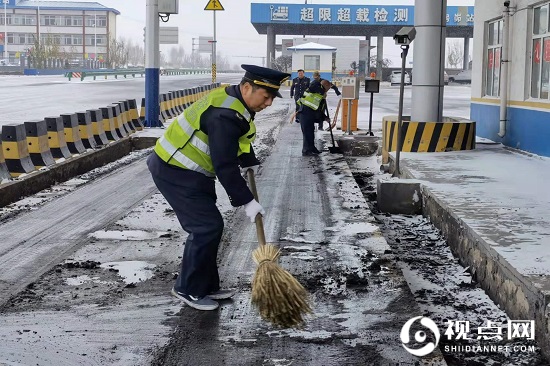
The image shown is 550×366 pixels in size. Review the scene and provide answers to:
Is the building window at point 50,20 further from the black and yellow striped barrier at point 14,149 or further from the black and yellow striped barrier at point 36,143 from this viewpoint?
the black and yellow striped barrier at point 14,149

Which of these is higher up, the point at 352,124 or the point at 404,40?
the point at 404,40

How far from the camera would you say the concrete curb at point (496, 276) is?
17.0ft

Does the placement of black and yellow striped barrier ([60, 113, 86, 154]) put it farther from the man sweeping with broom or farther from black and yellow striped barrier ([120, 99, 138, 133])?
the man sweeping with broom

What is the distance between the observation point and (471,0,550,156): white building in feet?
46.0

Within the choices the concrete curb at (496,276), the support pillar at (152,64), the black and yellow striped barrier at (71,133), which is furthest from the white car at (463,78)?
the concrete curb at (496,276)

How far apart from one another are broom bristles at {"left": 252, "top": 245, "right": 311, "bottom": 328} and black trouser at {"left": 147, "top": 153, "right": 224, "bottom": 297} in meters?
0.52

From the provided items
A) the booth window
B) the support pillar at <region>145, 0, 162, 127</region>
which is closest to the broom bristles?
the booth window

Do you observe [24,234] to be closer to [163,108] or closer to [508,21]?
[508,21]

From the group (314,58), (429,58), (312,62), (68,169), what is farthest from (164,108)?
(314,58)

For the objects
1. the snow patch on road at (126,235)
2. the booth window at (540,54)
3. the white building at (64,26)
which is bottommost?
the snow patch on road at (126,235)

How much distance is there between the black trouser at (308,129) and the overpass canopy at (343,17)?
50.0m

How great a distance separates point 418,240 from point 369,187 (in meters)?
4.12

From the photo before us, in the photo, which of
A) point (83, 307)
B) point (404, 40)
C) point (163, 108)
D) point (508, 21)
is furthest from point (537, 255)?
point (163, 108)

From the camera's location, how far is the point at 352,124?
845 inches
